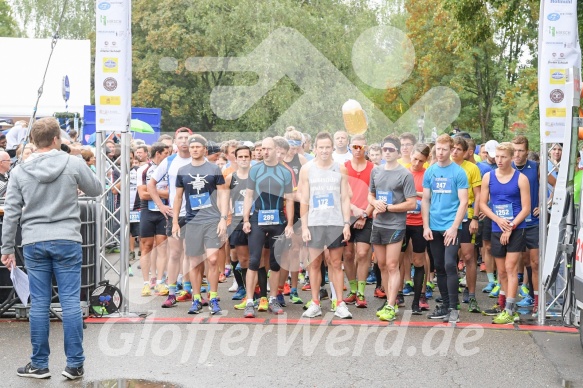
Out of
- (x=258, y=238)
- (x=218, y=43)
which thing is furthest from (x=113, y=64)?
(x=218, y=43)

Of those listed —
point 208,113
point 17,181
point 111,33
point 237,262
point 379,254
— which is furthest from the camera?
point 208,113

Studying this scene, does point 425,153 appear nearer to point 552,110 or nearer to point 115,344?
point 552,110

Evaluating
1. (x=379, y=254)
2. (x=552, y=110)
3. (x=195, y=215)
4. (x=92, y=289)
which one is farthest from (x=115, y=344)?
(x=552, y=110)

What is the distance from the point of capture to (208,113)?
46719 millimetres

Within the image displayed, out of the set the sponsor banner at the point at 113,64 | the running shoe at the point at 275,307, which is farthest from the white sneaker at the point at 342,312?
the sponsor banner at the point at 113,64

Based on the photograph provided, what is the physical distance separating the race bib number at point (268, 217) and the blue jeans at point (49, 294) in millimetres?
3474

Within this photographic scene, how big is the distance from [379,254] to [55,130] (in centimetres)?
446

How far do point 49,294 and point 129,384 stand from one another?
3.43ft

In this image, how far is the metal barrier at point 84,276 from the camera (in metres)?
9.66

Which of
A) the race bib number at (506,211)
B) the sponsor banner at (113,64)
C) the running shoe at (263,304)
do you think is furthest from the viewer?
the running shoe at (263,304)

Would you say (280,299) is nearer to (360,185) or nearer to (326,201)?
(326,201)

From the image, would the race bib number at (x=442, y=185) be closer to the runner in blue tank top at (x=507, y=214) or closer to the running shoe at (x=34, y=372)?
the runner in blue tank top at (x=507, y=214)

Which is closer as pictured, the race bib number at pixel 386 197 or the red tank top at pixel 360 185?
the race bib number at pixel 386 197

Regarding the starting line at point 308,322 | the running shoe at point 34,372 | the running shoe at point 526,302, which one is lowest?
the running shoe at point 526,302
